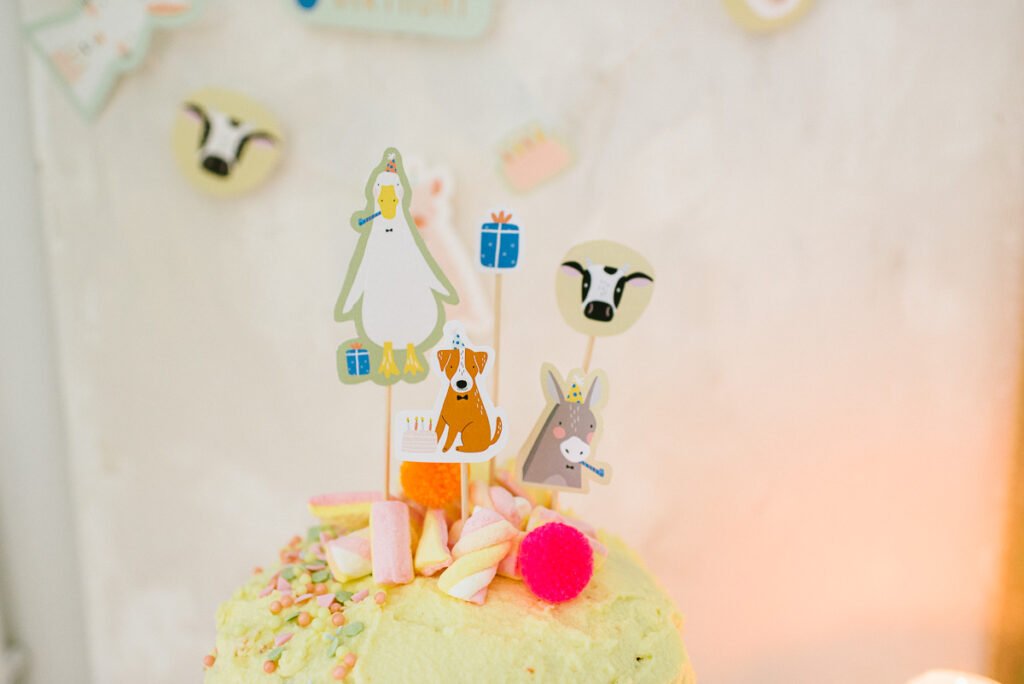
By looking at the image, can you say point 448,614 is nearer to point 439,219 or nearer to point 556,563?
point 556,563

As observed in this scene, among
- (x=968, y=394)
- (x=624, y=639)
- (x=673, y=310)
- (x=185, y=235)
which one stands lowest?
(x=624, y=639)

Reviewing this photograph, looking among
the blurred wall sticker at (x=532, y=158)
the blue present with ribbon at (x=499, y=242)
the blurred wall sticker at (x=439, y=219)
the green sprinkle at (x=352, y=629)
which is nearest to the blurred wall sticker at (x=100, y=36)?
the blurred wall sticker at (x=439, y=219)

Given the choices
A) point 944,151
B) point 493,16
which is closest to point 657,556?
point 944,151

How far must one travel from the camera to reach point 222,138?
1142 mm

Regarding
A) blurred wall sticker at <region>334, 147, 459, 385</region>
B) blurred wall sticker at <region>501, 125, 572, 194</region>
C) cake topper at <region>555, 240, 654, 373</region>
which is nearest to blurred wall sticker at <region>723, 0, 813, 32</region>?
blurred wall sticker at <region>501, 125, 572, 194</region>

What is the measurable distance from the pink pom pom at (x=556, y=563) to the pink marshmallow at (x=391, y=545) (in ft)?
0.45

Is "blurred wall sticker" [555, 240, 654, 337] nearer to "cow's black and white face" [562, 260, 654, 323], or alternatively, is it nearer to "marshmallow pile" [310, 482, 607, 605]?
"cow's black and white face" [562, 260, 654, 323]

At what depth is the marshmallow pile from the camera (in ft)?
2.60

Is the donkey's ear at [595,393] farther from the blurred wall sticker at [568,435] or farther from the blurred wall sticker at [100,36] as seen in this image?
the blurred wall sticker at [100,36]

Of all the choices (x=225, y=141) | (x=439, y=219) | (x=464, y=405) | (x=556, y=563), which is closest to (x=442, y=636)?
(x=556, y=563)

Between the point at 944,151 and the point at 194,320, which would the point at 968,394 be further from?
the point at 194,320

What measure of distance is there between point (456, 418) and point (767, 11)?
814mm

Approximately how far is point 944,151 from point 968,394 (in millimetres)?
406

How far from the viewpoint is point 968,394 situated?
1214mm
